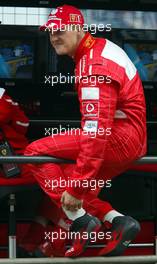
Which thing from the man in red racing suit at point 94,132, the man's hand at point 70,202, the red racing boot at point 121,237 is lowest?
the red racing boot at point 121,237

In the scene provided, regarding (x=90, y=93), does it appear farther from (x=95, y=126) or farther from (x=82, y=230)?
(x=82, y=230)

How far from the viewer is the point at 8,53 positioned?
4.16 metres

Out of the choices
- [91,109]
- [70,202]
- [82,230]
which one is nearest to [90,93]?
[91,109]

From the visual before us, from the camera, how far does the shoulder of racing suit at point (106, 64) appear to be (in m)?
2.95

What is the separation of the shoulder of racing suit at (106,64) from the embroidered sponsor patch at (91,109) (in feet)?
0.44

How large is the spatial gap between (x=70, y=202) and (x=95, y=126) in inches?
14.2

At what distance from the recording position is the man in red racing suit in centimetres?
292

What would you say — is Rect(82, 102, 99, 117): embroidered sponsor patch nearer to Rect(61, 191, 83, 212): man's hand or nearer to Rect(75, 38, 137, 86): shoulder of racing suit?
Rect(75, 38, 137, 86): shoulder of racing suit

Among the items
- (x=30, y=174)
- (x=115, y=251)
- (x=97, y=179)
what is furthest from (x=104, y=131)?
(x=30, y=174)

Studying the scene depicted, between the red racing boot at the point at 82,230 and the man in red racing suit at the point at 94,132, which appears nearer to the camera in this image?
the man in red racing suit at the point at 94,132

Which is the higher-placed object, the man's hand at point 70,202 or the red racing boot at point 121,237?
the man's hand at point 70,202

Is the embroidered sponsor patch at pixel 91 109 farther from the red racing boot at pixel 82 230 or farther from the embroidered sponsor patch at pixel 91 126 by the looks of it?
the red racing boot at pixel 82 230

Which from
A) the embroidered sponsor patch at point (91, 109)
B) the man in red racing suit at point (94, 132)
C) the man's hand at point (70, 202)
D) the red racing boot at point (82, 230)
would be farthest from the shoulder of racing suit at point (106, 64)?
the red racing boot at point (82, 230)

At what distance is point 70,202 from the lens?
299 cm
